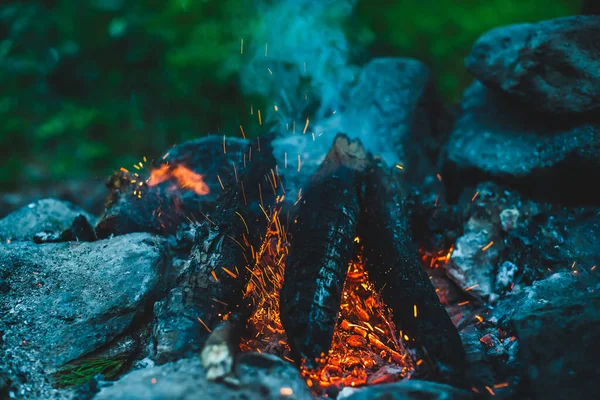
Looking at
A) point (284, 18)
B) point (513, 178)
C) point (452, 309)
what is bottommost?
point (452, 309)

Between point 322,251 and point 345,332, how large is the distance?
602 millimetres

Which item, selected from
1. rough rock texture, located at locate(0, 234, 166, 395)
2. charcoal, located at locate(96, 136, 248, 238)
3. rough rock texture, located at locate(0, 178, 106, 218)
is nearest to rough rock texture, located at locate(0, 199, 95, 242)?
charcoal, located at locate(96, 136, 248, 238)

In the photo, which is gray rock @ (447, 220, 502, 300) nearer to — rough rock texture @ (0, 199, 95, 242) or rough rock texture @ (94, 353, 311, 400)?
rough rock texture @ (94, 353, 311, 400)

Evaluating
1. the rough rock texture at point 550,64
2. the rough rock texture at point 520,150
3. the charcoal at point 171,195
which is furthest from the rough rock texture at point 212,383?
the rough rock texture at point 550,64

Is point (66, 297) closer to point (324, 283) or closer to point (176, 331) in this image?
point (176, 331)

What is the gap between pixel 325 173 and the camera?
323 cm

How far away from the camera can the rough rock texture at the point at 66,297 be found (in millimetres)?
2564

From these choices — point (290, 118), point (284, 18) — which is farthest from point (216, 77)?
point (290, 118)

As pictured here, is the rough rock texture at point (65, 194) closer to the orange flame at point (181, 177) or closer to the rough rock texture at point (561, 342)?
the orange flame at point (181, 177)

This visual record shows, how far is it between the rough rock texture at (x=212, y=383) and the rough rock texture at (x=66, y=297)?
0.70 metres

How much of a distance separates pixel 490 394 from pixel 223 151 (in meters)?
2.72

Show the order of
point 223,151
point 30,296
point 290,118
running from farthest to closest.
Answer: point 290,118 < point 223,151 < point 30,296

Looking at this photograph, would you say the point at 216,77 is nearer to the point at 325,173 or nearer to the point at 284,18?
the point at 284,18

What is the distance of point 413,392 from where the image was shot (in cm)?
204
